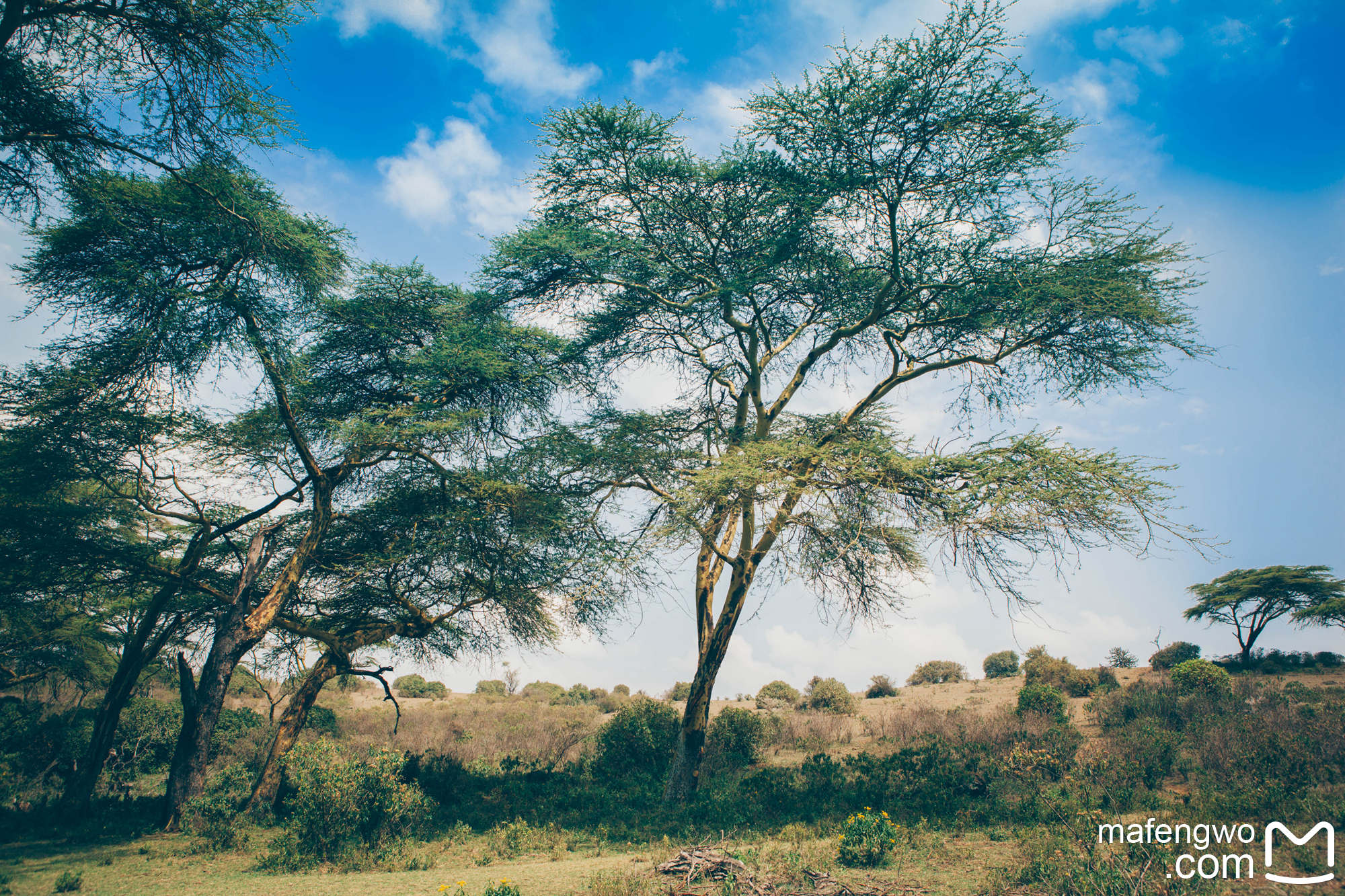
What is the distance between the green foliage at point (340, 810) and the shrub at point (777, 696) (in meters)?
19.0

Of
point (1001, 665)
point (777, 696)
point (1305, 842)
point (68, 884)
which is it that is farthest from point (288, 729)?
point (1001, 665)

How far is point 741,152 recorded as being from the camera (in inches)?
419

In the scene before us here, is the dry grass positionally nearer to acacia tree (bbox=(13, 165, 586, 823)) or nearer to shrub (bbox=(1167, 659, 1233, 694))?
acacia tree (bbox=(13, 165, 586, 823))

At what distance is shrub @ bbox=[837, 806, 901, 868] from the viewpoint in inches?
275

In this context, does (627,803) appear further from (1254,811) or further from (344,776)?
(1254,811)

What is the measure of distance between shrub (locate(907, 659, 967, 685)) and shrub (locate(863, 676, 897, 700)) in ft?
11.4

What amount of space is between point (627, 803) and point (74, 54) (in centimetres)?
1319

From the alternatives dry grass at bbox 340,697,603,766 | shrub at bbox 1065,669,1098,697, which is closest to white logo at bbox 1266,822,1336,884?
dry grass at bbox 340,697,603,766

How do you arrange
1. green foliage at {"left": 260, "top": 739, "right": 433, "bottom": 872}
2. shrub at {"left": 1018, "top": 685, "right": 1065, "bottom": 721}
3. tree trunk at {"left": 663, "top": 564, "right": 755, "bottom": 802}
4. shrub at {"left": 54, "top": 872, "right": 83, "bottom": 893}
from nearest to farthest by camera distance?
1. shrub at {"left": 54, "top": 872, "right": 83, "bottom": 893}
2. green foliage at {"left": 260, "top": 739, "right": 433, "bottom": 872}
3. tree trunk at {"left": 663, "top": 564, "right": 755, "bottom": 802}
4. shrub at {"left": 1018, "top": 685, "right": 1065, "bottom": 721}

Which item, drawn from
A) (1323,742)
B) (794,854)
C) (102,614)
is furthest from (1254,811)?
(102,614)

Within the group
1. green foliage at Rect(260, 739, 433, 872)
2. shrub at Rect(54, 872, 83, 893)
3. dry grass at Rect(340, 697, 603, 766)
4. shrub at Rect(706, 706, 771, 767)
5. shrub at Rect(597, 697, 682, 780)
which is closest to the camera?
shrub at Rect(54, 872, 83, 893)

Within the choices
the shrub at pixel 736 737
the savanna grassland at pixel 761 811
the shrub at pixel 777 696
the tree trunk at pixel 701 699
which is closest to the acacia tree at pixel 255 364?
the savanna grassland at pixel 761 811

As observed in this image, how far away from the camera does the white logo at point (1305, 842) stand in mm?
5902

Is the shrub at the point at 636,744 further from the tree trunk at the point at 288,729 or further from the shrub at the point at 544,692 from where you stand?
the shrub at the point at 544,692
